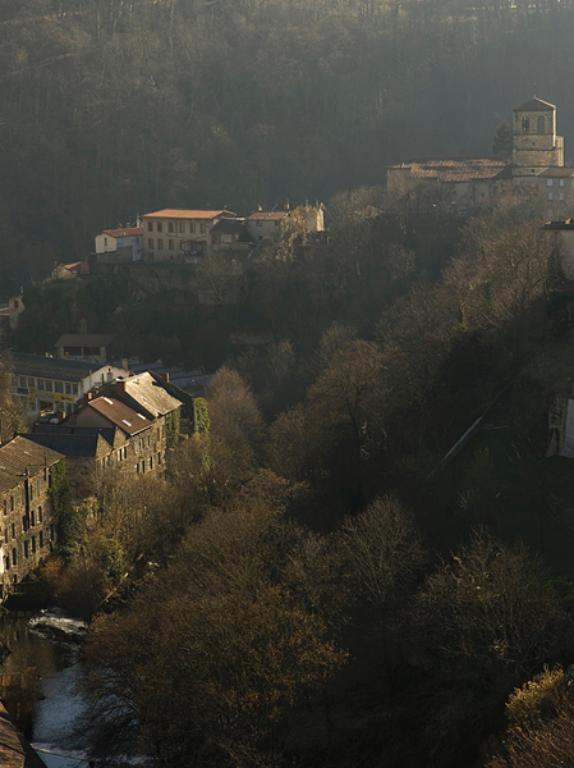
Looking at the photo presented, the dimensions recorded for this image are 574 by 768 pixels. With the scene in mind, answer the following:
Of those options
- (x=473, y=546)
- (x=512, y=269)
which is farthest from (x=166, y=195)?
(x=473, y=546)

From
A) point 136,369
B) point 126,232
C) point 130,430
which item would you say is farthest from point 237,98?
point 130,430

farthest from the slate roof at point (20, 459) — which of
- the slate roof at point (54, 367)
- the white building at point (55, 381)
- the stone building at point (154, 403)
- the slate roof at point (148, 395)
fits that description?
the slate roof at point (54, 367)

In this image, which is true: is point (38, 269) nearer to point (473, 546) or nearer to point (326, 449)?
point (326, 449)

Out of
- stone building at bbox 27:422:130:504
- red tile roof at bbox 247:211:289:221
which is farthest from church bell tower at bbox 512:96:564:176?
stone building at bbox 27:422:130:504

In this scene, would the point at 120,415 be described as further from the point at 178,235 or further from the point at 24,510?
the point at 178,235

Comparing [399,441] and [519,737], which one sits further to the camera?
[399,441]

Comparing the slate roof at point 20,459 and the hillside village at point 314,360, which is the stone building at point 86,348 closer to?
the hillside village at point 314,360
